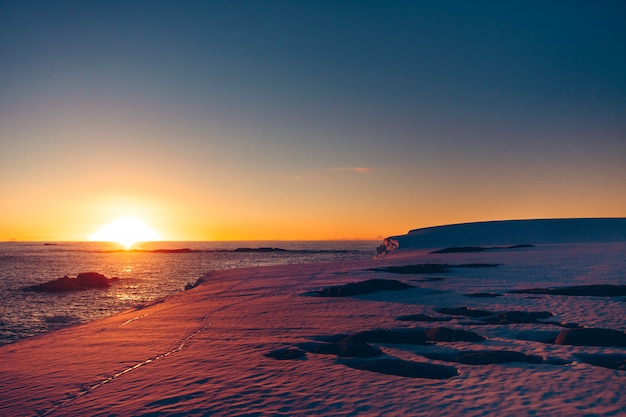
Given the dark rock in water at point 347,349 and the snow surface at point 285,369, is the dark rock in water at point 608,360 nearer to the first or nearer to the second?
the snow surface at point 285,369

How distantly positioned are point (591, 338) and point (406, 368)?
24.3ft

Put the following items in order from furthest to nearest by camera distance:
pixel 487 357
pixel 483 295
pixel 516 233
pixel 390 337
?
pixel 516 233 < pixel 483 295 < pixel 390 337 < pixel 487 357

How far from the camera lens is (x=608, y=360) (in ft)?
45.2

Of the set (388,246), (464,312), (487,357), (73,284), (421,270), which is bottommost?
(73,284)

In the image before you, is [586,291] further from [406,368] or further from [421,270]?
[406,368]

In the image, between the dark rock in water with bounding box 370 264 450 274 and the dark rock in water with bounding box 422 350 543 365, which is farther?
the dark rock in water with bounding box 370 264 450 274

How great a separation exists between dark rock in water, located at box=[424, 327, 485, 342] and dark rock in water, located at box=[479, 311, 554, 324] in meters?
3.17

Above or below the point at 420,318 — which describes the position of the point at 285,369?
below

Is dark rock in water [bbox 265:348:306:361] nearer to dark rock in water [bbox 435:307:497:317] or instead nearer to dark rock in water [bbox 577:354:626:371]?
dark rock in water [bbox 577:354:626:371]

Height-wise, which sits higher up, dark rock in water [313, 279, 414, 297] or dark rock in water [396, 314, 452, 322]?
dark rock in water [313, 279, 414, 297]

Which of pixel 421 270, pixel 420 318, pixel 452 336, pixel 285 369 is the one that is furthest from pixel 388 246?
pixel 285 369

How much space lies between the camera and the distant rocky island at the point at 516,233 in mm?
83375

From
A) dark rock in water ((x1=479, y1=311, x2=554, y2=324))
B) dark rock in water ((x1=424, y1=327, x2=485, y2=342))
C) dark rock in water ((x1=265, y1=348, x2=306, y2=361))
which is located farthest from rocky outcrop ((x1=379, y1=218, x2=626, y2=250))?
dark rock in water ((x1=265, y1=348, x2=306, y2=361))

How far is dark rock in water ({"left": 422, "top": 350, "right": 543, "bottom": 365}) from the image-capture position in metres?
14.1
